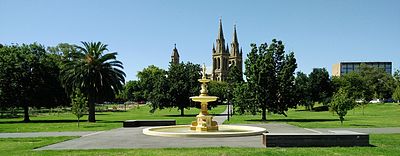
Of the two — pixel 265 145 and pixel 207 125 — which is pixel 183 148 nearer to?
pixel 265 145

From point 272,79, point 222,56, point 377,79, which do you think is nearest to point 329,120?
point 272,79

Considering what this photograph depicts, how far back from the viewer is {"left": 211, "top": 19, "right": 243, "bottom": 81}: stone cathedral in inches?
6506

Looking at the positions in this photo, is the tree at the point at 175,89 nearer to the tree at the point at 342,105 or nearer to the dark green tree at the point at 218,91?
the dark green tree at the point at 218,91

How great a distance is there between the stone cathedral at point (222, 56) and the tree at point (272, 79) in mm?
123164

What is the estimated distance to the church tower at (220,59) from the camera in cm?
16488

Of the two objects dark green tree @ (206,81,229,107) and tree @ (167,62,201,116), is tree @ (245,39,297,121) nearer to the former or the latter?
dark green tree @ (206,81,229,107)

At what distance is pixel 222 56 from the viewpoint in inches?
6545

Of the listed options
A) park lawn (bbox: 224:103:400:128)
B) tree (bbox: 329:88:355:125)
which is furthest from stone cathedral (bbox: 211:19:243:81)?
tree (bbox: 329:88:355:125)

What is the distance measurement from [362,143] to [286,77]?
24437mm

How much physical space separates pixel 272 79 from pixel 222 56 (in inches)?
4977

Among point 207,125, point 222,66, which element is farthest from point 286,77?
point 222,66

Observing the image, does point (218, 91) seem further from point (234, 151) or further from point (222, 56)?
point (222, 56)

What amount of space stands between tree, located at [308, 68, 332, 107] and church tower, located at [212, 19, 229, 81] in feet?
272

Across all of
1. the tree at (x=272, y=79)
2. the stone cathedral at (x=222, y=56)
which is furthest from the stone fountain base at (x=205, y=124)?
the stone cathedral at (x=222, y=56)
